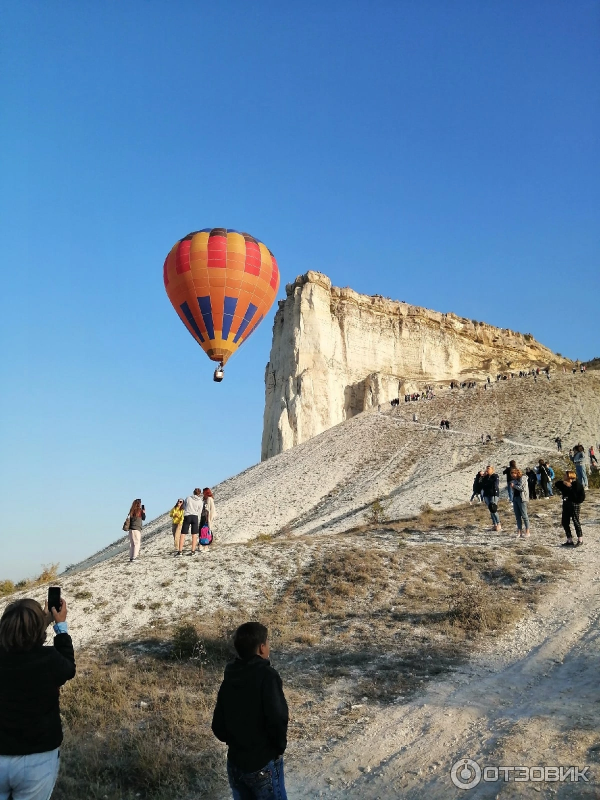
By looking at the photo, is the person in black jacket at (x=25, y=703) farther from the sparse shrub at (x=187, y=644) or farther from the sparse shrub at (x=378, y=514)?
the sparse shrub at (x=378, y=514)

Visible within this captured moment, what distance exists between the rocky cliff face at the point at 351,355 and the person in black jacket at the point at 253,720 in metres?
62.5

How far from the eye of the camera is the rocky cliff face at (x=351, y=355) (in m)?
70.7

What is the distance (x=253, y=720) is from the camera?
11.0 ft

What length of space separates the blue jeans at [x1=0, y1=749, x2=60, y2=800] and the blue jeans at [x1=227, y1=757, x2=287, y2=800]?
1013 millimetres

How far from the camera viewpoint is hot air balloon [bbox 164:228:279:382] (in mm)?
20125
